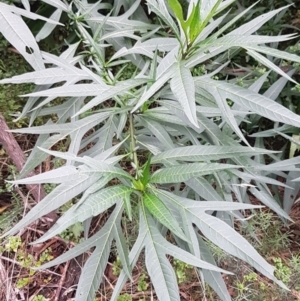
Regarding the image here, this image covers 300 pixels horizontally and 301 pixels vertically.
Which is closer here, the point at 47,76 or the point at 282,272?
the point at 47,76

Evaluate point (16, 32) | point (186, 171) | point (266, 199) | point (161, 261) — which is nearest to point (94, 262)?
point (161, 261)

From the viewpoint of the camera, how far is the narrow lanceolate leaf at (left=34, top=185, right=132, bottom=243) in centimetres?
83

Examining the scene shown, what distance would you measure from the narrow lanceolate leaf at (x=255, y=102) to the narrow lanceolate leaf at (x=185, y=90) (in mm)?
117

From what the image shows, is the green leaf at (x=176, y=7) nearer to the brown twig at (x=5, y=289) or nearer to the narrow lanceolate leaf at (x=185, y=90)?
the narrow lanceolate leaf at (x=185, y=90)

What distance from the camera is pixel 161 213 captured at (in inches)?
34.4

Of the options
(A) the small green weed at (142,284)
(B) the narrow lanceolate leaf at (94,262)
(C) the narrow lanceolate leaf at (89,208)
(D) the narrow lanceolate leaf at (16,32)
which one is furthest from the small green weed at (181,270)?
(D) the narrow lanceolate leaf at (16,32)

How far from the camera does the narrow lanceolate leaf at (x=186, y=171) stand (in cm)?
89

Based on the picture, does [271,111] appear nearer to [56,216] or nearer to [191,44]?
[191,44]

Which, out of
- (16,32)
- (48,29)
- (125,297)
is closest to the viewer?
(16,32)

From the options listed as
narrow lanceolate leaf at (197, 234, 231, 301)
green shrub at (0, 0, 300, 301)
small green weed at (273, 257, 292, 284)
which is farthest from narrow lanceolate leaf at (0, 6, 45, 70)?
small green weed at (273, 257, 292, 284)

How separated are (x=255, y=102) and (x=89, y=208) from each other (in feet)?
1.27

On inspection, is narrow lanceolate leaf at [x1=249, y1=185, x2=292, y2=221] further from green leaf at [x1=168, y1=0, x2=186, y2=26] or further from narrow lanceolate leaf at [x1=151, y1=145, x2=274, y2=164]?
green leaf at [x1=168, y1=0, x2=186, y2=26]

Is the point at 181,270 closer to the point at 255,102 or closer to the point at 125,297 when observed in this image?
the point at 125,297

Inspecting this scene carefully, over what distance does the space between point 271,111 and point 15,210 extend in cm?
109
